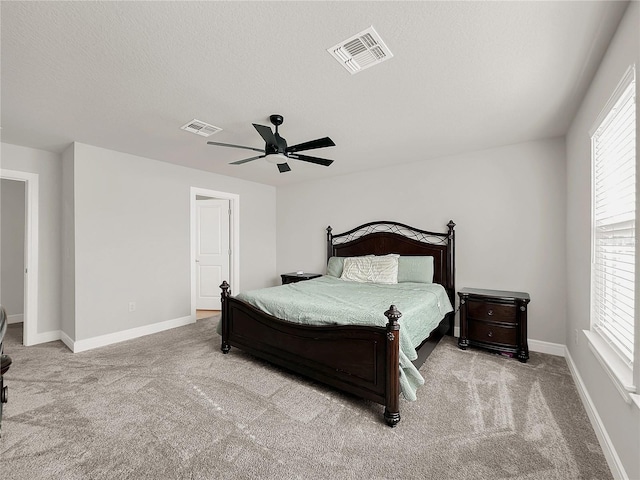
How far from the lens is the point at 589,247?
224cm

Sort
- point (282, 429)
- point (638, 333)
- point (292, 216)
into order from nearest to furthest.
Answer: point (638, 333), point (282, 429), point (292, 216)

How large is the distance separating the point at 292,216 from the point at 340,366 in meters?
3.71

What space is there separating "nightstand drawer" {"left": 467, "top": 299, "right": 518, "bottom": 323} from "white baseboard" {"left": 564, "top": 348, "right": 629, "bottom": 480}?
69 cm

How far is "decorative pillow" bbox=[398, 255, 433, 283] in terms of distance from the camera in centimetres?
379

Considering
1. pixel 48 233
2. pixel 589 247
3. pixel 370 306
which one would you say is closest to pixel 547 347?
pixel 589 247

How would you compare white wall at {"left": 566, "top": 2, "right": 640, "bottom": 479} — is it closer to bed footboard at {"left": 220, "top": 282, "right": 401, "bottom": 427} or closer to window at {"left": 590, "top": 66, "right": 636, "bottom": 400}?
window at {"left": 590, "top": 66, "right": 636, "bottom": 400}

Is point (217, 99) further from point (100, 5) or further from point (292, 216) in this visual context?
point (292, 216)

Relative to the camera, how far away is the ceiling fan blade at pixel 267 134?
2.42 m

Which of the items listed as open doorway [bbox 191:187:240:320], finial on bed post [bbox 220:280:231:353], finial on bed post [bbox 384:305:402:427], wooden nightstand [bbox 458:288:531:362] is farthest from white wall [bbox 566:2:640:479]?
open doorway [bbox 191:187:240:320]

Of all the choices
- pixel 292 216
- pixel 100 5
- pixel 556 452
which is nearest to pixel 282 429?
pixel 556 452

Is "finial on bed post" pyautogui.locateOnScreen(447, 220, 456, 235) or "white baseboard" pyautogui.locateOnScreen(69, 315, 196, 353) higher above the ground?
"finial on bed post" pyautogui.locateOnScreen(447, 220, 456, 235)

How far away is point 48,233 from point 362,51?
14.2 ft

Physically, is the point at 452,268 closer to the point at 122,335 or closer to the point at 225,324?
the point at 225,324

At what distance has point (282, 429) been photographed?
1950mm
